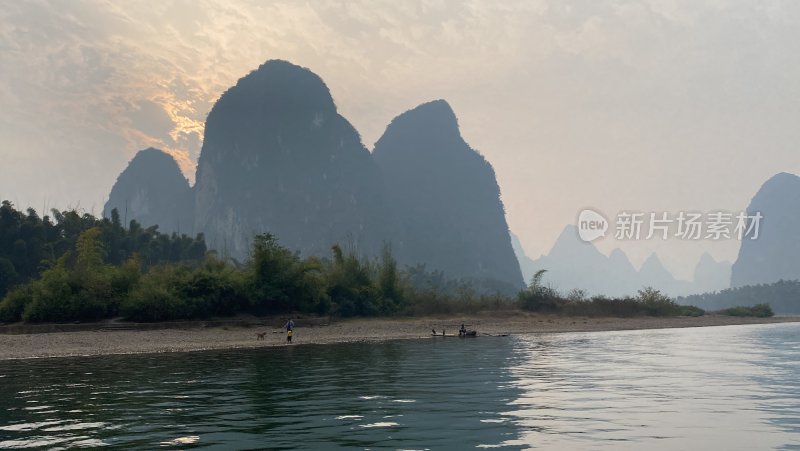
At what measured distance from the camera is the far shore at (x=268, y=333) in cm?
3241

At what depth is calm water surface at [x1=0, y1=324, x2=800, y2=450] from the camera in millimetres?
11695

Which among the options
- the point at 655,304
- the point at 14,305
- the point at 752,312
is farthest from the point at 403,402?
the point at 752,312

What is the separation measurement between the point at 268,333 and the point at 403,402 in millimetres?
27263

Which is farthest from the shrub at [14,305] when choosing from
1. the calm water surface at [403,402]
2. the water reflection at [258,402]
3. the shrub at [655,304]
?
the shrub at [655,304]

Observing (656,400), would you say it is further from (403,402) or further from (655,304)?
(655,304)

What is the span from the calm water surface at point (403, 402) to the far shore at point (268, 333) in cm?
416

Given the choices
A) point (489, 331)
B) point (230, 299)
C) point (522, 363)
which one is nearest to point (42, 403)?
point (522, 363)

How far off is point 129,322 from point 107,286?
291 centimetres

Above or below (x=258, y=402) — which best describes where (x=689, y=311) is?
above

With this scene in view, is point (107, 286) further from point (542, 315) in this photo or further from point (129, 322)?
point (542, 315)

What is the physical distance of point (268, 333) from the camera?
4159 centimetres

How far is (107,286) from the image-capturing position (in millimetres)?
39688

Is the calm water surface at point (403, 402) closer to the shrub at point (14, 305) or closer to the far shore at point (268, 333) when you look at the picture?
the far shore at point (268, 333)

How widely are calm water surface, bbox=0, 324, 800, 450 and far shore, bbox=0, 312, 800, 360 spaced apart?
4163mm
